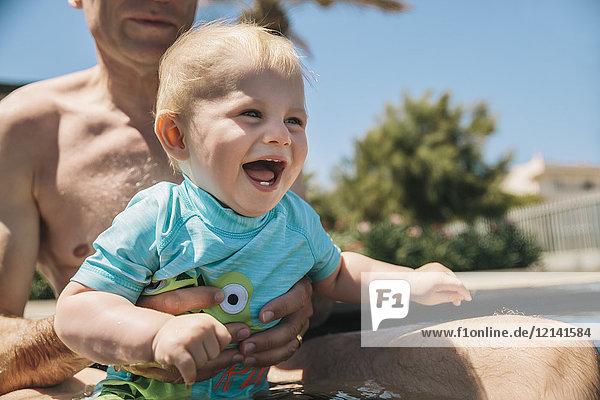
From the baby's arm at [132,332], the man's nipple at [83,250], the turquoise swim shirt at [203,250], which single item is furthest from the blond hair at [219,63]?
the man's nipple at [83,250]

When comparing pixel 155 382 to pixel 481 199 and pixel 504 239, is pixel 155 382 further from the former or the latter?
pixel 481 199

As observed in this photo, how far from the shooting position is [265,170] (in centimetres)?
137

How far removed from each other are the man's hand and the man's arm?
60 cm

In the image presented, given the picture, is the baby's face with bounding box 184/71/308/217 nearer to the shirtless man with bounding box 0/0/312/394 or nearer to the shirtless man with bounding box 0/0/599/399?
the shirtless man with bounding box 0/0/599/399

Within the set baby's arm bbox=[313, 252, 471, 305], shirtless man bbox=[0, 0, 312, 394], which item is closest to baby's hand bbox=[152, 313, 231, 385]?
baby's arm bbox=[313, 252, 471, 305]

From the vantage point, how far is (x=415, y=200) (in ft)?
89.1

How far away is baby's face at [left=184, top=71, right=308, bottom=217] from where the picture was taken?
51.1 inches

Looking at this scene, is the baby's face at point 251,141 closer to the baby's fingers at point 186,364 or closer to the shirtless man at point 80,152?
the baby's fingers at point 186,364

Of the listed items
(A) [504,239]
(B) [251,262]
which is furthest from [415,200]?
(B) [251,262]

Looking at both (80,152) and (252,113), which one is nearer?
(252,113)

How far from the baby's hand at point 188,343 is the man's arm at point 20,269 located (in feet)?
2.44

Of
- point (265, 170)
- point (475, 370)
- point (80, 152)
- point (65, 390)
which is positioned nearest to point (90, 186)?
point (80, 152)

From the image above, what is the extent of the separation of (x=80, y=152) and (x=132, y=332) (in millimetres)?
1238

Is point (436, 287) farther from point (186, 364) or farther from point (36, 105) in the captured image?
point (36, 105)
